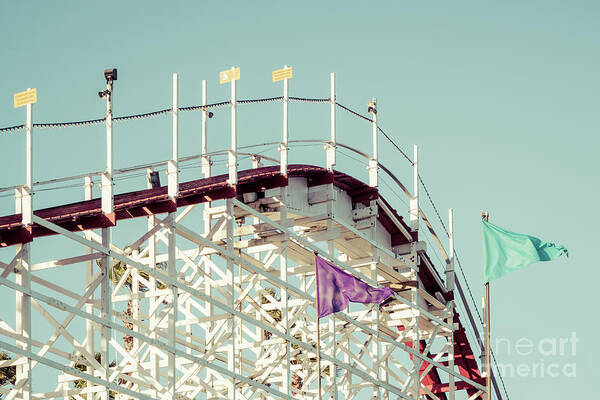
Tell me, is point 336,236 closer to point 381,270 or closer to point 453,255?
point 381,270

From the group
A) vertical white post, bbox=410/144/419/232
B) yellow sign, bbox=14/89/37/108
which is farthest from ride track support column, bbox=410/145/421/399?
yellow sign, bbox=14/89/37/108

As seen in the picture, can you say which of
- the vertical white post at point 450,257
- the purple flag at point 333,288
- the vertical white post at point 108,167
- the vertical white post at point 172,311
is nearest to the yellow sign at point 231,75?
the vertical white post at point 172,311

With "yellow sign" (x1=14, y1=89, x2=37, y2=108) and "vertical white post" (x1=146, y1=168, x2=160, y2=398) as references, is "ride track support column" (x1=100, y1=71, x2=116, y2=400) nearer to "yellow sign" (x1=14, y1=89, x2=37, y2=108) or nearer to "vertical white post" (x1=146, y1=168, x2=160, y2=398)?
"yellow sign" (x1=14, y1=89, x2=37, y2=108)

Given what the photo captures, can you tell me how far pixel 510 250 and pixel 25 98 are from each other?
540 inches

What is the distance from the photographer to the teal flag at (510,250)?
1385 inches

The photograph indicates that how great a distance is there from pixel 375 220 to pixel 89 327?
11135 millimetres

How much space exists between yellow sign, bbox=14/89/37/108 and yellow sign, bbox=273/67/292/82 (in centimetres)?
867

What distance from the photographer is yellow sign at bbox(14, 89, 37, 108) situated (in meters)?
28.7

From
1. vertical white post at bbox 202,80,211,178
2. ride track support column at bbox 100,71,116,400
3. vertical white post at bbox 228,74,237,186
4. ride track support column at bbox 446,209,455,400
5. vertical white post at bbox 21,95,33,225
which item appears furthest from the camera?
ride track support column at bbox 446,209,455,400

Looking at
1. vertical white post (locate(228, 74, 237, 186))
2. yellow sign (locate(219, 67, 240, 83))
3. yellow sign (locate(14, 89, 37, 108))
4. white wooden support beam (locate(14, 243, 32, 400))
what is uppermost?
yellow sign (locate(219, 67, 240, 83))

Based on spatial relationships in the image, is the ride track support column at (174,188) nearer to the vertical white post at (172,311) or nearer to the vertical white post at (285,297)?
the vertical white post at (172,311)

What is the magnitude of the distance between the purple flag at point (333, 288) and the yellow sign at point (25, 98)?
934 cm

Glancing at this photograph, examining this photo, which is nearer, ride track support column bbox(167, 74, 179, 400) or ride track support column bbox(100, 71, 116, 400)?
ride track support column bbox(100, 71, 116, 400)

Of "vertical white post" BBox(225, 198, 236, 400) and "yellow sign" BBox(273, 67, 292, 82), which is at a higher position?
"yellow sign" BBox(273, 67, 292, 82)
